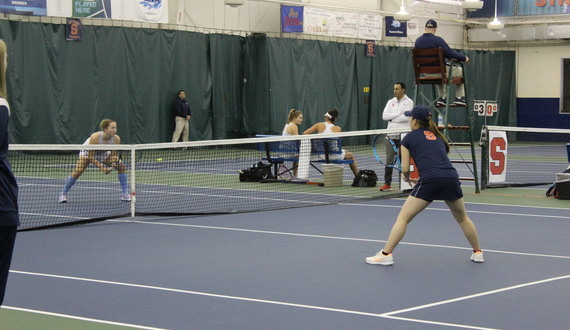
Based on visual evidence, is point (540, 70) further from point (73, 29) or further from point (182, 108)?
point (73, 29)

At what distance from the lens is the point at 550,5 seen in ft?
111

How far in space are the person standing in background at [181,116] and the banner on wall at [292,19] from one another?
4131mm

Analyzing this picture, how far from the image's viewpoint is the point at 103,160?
13.8 meters

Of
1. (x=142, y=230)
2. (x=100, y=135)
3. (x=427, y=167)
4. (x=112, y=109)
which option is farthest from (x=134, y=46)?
(x=427, y=167)

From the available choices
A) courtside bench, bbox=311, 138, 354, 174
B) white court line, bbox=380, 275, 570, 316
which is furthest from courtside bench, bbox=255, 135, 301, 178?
white court line, bbox=380, 275, 570, 316

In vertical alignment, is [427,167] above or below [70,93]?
below

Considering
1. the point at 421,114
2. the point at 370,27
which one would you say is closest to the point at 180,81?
the point at 370,27

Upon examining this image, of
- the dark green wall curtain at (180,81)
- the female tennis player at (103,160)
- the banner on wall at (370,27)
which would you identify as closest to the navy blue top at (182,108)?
the dark green wall curtain at (180,81)

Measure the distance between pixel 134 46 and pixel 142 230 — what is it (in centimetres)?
1531

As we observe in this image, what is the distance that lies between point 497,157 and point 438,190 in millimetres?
8010

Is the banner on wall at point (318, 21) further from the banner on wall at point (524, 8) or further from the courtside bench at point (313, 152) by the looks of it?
the courtside bench at point (313, 152)

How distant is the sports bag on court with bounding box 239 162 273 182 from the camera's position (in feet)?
55.8

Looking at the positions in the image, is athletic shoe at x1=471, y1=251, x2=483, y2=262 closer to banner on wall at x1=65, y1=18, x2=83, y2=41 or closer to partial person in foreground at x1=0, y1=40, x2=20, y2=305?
partial person in foreground at x1=0, y1=40, x2=20, y2=305

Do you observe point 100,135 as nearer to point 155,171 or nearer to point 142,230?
point 142,230
